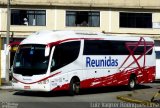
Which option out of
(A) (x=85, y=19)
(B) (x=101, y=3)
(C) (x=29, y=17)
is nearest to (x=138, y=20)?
(B) (x=101, y=3)

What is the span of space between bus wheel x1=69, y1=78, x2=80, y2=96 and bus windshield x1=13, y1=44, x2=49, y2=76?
1.95 metres

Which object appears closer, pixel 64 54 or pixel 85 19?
pixel 64 54

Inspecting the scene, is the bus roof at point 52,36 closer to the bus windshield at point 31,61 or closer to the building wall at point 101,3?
the bus windshield at point 31,61

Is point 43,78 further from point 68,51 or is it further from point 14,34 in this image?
point 14,34

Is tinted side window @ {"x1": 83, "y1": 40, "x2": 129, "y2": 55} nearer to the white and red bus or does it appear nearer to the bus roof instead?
the white and red bus

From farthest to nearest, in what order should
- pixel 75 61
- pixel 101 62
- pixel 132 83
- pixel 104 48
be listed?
pixel 132 83 < pixel 104 48 < pixel 101 62 < pixel 75 61

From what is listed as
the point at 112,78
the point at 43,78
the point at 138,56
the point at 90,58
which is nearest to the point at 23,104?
the point at 43,78

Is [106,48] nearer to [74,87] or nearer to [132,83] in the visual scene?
[132,83]

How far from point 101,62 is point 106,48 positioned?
0.92 meters

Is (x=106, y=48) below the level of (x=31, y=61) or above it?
above

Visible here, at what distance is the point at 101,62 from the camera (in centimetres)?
2858

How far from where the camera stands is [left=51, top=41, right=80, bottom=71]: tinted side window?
83.4 ft

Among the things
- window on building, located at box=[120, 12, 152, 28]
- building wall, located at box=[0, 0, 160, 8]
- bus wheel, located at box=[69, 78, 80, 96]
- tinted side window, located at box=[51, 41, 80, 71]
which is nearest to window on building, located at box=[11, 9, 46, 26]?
building wall, located at box=[0, 0, 160, 8]

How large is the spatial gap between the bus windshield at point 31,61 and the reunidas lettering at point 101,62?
3107 mm
